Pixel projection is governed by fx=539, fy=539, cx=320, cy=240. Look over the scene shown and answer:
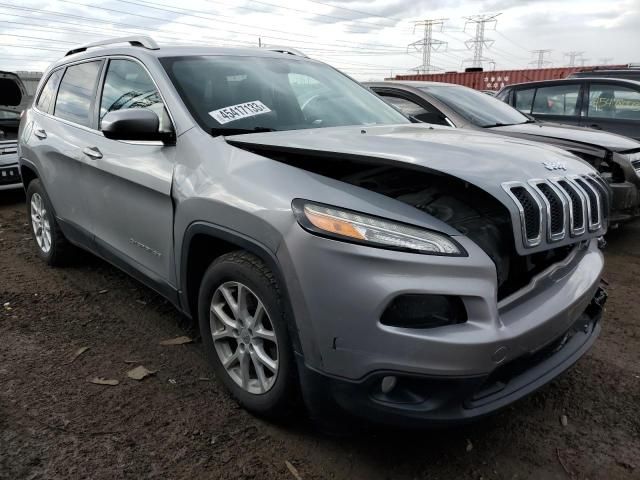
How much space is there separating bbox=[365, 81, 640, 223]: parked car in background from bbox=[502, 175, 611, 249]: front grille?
208 centimetres

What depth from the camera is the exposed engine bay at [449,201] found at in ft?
7.09

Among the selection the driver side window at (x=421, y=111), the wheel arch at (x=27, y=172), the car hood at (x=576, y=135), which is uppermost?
the driver side window at (x=421, y=111)

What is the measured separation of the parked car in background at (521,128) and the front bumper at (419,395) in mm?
2600

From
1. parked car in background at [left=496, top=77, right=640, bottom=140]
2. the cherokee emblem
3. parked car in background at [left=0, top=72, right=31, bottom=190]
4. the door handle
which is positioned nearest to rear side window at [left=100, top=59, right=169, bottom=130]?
the door handle

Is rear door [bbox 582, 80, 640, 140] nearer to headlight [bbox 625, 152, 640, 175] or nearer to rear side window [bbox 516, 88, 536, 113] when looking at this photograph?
rear side window [bbox 516, 88, 536, 113]

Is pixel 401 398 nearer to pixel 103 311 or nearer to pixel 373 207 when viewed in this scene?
pixel 373 207

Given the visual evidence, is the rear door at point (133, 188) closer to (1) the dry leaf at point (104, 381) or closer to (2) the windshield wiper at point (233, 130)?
(2) the windshield wiper at point (233, 130)

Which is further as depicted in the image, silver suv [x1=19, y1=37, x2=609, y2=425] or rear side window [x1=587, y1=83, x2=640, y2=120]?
rear side window [x1=587, y1=83, x2=640, y2=120]

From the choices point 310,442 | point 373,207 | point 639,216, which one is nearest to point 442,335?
point 373,207

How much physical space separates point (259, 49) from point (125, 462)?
8.77 feet

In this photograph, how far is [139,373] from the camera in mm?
2943

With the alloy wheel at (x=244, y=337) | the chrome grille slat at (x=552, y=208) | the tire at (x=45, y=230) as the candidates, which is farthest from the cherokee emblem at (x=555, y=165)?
the tire at (x=45, y=230)

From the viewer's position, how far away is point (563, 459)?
2.28 m

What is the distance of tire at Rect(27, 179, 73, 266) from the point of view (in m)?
4.39
